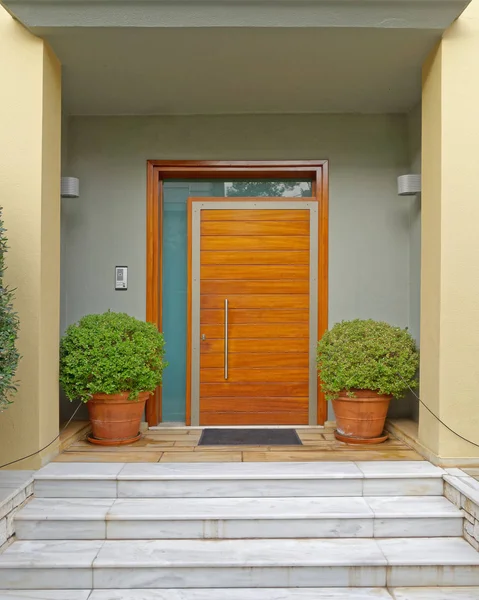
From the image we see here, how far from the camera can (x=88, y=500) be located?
306cm

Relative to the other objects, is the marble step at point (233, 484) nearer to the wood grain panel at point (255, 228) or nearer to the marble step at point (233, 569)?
the marble step at point (233, 569)

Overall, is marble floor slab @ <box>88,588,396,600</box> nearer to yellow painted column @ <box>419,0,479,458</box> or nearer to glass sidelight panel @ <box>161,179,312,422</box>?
yellow painted column @ <box>419,0,479,458</box>

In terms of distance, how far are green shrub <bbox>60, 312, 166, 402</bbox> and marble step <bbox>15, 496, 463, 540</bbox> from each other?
36.3 inches

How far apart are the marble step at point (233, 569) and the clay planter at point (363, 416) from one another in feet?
3.99

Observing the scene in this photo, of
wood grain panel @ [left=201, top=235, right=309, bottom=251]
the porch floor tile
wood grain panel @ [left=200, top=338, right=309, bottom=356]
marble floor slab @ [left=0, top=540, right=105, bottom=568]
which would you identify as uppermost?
wood grain panel @ [left=201, top=235, right=309, bottom=251]

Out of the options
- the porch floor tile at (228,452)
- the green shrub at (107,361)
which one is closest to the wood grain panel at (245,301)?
the green shrub at (107,361)

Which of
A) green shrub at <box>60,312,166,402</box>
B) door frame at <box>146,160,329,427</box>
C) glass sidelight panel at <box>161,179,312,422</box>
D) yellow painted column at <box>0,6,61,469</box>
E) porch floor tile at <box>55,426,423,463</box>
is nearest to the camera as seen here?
yellow painted column at <box>0,6,61,469</box>

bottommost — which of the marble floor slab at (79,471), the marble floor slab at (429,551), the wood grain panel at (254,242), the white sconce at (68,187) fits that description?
the marble floor slab at (429,551)

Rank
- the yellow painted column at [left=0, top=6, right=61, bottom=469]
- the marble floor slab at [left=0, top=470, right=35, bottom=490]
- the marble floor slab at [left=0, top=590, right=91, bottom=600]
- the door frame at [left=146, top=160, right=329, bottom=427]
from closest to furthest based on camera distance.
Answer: the marble floor slab at [left=0, top=590, right=91, bottom=600] → the marble floor slab at [left=0, top=470, right=35, bottom=490] → the yellow painted column at [left=0, top=6, right=61, bottom=469] → the door frame at [left=146, top=160, right=329, bottom=427]

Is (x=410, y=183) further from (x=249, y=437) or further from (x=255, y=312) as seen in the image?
(x=249, y=437)

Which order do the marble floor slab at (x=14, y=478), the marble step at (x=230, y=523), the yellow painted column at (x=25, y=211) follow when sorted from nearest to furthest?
the marble step at (x=230, y=523)
the marble floor slab at (x=14, y=478)
the yellow painted column at (x=25, y=211)

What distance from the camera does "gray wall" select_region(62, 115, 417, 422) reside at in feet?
14.8

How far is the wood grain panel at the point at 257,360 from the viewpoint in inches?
179

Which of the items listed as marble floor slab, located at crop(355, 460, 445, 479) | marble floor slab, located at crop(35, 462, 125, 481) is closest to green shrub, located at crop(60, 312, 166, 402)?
marble floor slab, located at crop(35, 462, 125, 481)
